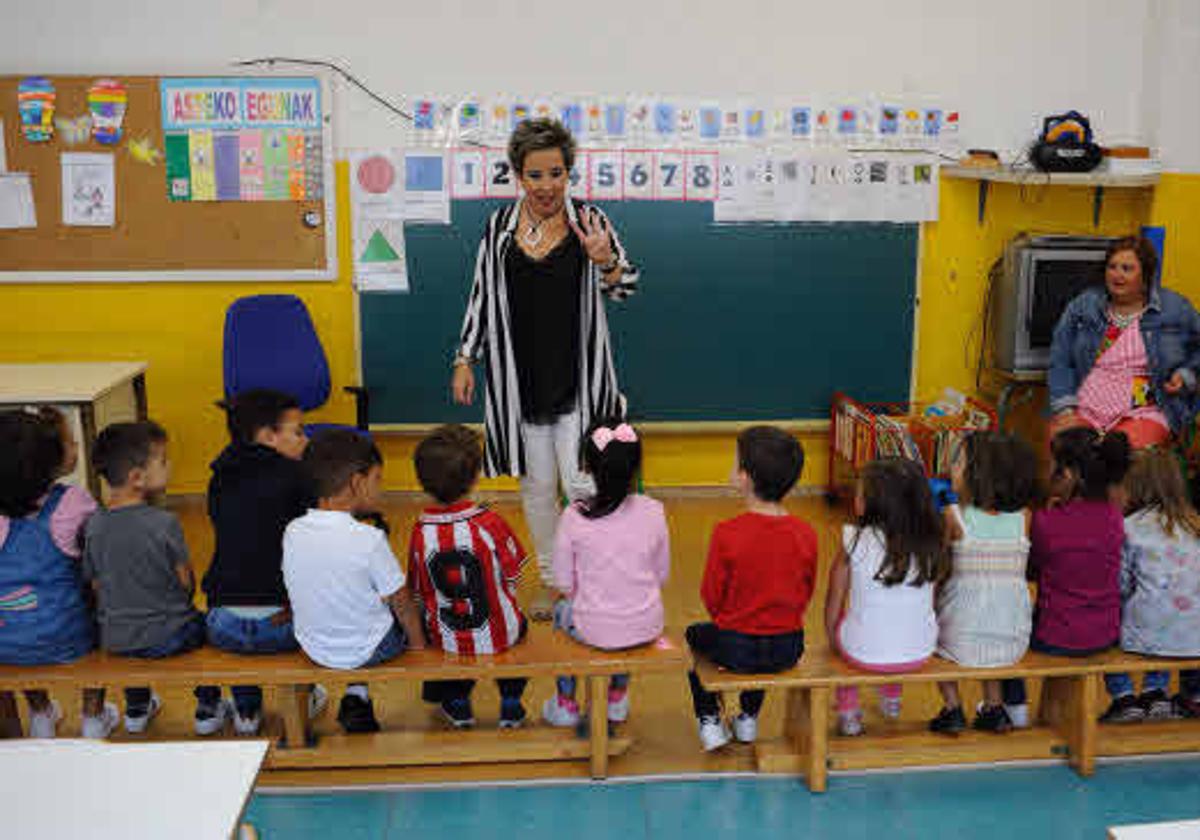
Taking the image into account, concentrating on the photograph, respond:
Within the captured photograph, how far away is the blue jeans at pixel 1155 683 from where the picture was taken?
3.07 m

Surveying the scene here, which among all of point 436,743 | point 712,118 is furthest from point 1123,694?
point 712,118

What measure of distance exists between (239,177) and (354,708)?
2751 mm

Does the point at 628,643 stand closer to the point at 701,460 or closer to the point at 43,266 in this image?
the point at 701,460

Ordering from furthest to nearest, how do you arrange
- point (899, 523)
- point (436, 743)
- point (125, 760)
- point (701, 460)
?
point (701, 460), point (436, 743), point (899, 523), point (125, 760)

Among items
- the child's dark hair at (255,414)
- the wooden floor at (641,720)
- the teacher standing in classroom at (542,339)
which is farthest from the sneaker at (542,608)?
the child's dark hair at (255,414)

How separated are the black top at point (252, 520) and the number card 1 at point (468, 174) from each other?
2.36 metres

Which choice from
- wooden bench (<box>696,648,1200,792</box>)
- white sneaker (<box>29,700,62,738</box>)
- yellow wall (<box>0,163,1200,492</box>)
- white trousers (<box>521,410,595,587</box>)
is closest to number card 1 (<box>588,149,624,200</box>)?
yellow wall (<box>0,163,1200,492</box>)

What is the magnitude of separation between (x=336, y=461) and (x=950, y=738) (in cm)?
170

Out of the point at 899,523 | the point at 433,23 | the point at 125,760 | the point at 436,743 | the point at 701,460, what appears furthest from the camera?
the point at 701,460

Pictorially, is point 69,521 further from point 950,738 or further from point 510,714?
point 950,738

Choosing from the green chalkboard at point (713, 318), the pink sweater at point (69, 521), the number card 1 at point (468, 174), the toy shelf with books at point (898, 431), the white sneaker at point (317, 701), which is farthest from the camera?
the green chalkboard at point (713, 318)

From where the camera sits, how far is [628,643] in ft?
9.25

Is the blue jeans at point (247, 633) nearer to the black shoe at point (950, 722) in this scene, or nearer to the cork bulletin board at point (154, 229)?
the black shoe at point (950, 722)

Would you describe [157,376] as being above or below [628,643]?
above
